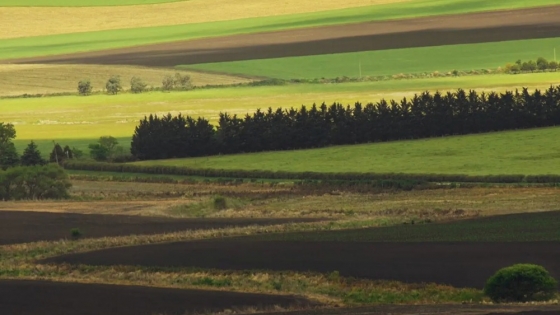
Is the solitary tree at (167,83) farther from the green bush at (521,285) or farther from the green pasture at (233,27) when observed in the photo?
the green bush at (521,285)

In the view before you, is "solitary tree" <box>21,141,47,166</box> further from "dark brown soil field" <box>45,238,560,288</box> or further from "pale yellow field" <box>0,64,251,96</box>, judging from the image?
"pale yellow field" <box>0,64,251,96</box>

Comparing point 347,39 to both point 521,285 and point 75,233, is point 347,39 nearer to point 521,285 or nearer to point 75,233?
point 75,233

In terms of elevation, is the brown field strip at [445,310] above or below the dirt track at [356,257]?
below

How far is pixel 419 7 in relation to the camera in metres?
176

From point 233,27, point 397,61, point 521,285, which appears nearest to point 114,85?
point 397,61

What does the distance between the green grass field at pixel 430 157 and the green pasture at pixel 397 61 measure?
51476mm

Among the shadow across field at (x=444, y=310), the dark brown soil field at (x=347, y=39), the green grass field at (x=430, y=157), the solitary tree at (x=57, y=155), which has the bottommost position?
the shadow across field at (x=444, y=310)

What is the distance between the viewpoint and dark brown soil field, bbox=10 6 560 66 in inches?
6073

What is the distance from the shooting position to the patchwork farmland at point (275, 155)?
135 ft

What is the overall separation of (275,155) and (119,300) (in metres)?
53.9

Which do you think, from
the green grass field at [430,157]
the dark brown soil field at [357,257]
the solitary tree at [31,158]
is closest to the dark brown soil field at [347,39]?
the green grass field at [430,157]

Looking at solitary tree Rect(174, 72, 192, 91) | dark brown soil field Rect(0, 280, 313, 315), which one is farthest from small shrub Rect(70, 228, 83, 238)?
solitary tree Rect(174, 72, 192, 91)

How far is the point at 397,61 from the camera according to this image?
150 meters

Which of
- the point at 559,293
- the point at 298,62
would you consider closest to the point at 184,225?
the point at 559,293
